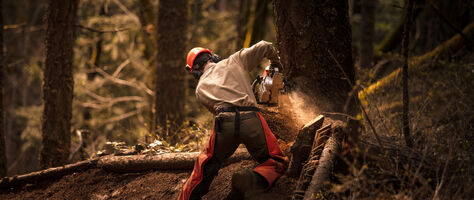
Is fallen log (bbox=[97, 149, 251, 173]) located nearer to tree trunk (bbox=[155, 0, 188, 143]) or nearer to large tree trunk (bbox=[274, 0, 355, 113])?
large tree trunk (bbox=[274, 0, 355, 113])

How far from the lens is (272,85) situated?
4121 millimetres

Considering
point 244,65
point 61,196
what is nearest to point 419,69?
point 244,65

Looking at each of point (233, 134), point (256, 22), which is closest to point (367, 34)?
point (256, 22)

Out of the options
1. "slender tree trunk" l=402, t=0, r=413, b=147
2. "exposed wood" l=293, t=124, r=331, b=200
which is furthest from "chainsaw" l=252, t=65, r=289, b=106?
"slender tree trunk" l=402, t=0, r=413, b=147

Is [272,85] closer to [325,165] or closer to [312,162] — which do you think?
[312,162]

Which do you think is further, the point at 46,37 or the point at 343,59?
the point at 46,37

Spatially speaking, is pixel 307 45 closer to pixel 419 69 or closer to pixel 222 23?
pixel 419 69

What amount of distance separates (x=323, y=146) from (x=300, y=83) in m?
1.18

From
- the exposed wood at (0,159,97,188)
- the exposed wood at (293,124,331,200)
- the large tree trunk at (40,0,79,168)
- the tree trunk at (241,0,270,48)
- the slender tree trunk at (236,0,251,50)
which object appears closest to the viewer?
the exposed wood at (293,124,331,200)

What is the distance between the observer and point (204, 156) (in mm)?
3678

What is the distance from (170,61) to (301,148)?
18.2ft

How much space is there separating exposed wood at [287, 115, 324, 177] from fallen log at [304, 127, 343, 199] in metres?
0.22

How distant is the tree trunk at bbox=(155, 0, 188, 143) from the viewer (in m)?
8.37

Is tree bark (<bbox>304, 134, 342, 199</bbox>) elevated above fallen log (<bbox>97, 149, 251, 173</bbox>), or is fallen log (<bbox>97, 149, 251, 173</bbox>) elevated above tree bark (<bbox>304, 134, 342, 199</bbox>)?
tree bark (<bbox>304, 134, 342, 199</bbox>)
